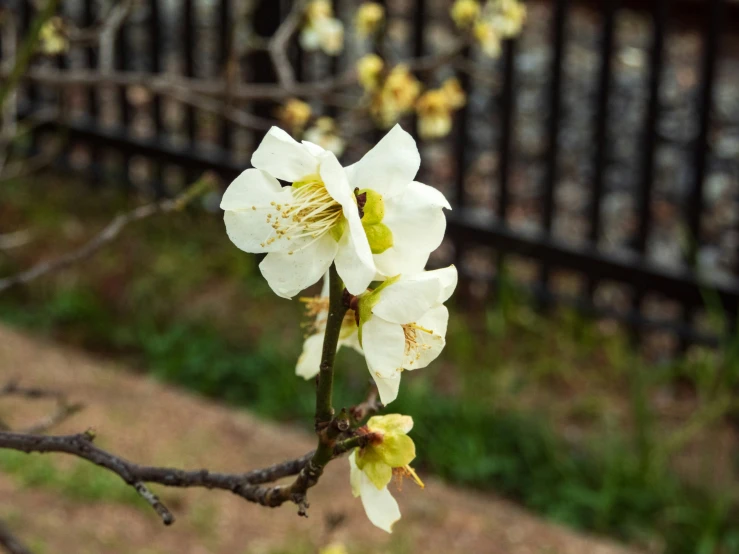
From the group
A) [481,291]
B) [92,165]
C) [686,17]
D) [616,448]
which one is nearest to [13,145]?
[92,165]

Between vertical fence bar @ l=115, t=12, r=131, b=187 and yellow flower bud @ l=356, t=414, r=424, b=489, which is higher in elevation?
yellow flower bud @ l=356, t=414, r=424, b=489

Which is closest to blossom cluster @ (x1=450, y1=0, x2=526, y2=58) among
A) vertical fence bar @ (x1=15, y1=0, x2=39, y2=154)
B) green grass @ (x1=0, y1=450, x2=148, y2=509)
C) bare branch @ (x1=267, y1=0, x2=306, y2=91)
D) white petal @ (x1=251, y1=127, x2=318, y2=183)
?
bare branch @ (x1=267, y1=0, x2=306, y2=91)

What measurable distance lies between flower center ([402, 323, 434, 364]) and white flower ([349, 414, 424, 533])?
0.06 meters

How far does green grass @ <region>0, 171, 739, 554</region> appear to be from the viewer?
9.63 ft

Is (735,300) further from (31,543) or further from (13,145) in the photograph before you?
(13,145)

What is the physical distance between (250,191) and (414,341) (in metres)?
0.22

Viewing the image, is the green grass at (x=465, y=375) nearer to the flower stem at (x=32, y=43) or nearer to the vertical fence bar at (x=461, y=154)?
the vertical fence bar at (x=461, y=154)

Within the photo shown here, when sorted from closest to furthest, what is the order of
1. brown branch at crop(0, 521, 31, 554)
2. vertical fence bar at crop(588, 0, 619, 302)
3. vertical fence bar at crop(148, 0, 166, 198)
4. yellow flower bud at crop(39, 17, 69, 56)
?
1. brown branch at crop(0, 521, 31, 554)
2. yellow flower bud at crop(39, 17, 69, 56)
3. vertical fence bar at crop(588, 0, 619, 302)
4. vertical fence bar at crop(148, 0, 166, 198)

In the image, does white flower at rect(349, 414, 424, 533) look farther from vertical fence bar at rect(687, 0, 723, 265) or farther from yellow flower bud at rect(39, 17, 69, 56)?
vertical fence bar at rect(687, 0, 723, 265)

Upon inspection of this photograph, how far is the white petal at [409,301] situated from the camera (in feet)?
2.96

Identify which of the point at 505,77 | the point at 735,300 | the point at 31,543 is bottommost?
the point at 31,543

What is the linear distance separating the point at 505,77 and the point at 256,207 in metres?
2.91

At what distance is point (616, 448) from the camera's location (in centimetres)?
304

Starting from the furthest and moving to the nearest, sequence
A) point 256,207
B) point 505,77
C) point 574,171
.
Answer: point 574,171
point 505,77
point 256,207
